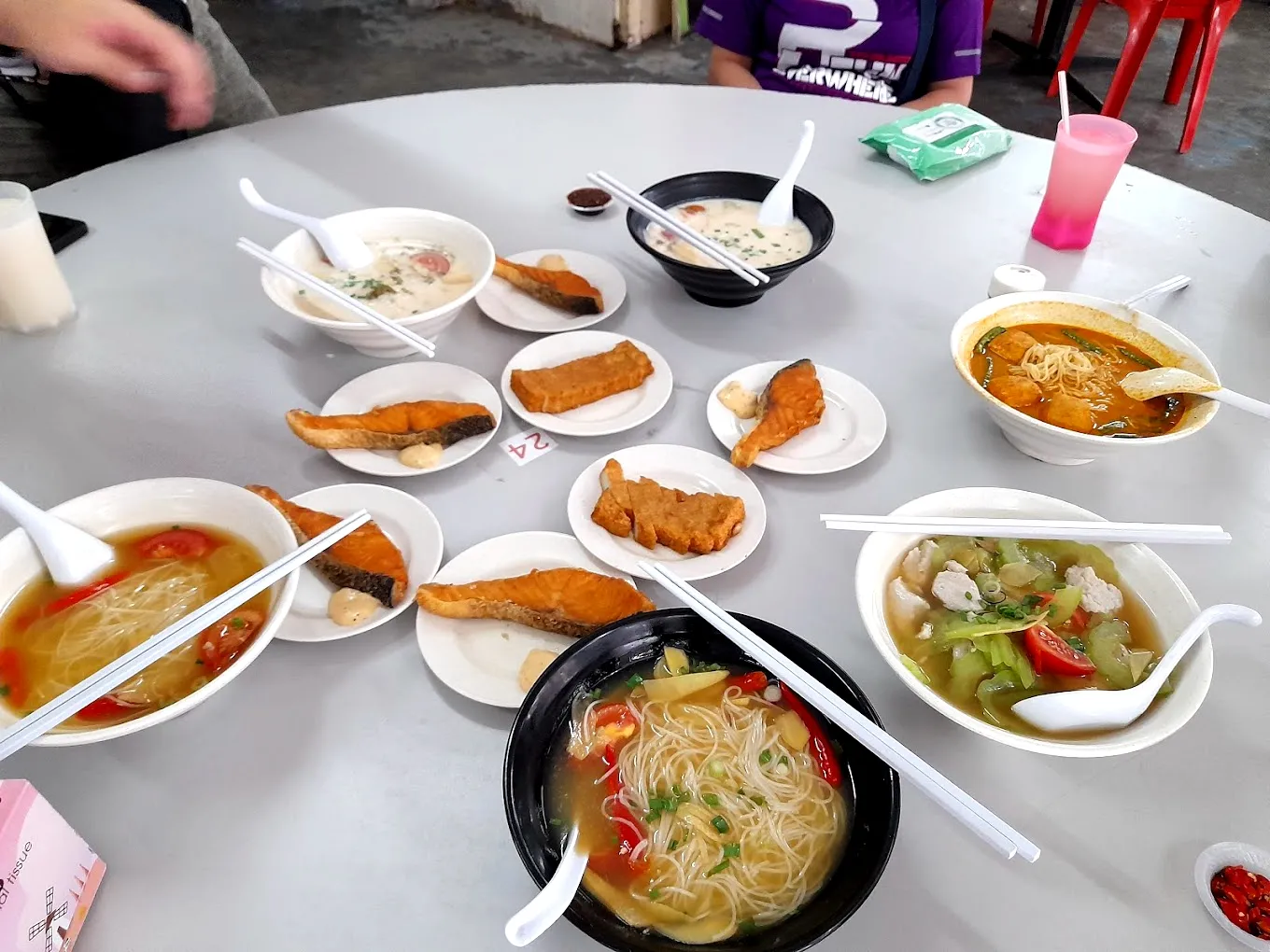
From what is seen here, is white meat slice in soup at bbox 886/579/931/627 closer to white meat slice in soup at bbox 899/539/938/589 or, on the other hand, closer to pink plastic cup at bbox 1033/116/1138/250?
white meat slice in soup at bbox 899/539/938/589

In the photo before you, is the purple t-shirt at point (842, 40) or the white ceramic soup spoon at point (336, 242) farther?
the purple t-shirt at point (842, 40)

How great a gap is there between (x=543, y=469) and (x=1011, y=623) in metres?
0.82

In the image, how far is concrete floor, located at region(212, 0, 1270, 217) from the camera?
5152 mm

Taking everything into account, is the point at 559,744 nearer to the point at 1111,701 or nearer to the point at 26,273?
the point at 1111,701

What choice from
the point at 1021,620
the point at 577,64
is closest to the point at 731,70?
the point at 1021,620

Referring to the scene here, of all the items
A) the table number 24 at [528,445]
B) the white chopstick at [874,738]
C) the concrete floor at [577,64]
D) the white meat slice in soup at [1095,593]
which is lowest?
the concrete floor at [577,64]

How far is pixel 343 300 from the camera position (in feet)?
5.20

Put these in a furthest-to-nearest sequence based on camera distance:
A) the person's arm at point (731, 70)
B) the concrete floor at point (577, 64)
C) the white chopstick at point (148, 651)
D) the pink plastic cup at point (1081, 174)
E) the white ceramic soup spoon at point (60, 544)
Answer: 1. the concrete floor at point (577, 64)
2. the person's arm at point (731, 70)
3. the pink plastic cup at point (1081, 174)
4. the white ceramic soup spoon at point (60, 544)
5. the white chopstick at point (148, 651)

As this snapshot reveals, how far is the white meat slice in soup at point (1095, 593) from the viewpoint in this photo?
3.76 ft

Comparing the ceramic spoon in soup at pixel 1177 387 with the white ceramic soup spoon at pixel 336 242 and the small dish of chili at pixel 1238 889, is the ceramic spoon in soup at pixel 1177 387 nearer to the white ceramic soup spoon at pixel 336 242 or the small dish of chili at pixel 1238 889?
the small dish of chili at pixel 1238 889

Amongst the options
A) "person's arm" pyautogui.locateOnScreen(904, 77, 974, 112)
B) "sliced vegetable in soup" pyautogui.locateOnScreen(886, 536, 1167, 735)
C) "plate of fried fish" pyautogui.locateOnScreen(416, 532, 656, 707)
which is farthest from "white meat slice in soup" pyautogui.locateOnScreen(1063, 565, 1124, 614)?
"person's arm" pyautogui.locateOnScreen(904, 77, 974, 112)

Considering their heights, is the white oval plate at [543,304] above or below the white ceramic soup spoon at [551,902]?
below

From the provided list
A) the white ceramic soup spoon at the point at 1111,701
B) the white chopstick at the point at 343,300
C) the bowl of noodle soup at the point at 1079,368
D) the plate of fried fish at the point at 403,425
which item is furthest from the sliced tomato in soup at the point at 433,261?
the white ceramic soup spoon at the point at 1111,701

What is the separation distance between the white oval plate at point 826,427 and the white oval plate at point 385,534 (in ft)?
1.85
